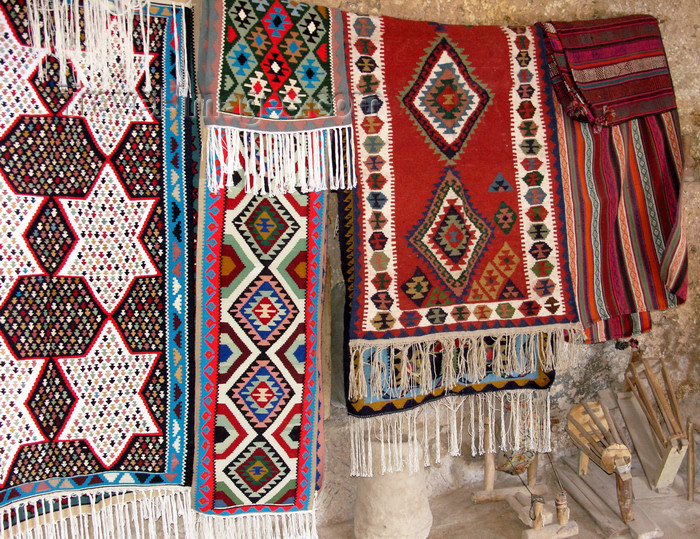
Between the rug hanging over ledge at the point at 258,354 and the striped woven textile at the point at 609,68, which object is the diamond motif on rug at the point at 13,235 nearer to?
the rug hanging over ledge at the point at 258,354

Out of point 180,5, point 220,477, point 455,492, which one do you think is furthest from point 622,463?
point 180,5

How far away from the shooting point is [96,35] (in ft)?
4.50

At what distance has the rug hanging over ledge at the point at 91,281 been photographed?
134 centimetres

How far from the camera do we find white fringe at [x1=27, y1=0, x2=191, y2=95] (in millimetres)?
1316

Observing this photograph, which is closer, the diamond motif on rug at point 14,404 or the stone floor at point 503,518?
the diamond motif on rug at point 14,404

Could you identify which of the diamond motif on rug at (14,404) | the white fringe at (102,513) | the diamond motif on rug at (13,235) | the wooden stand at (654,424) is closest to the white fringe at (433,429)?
the wooden stand at (654,424)

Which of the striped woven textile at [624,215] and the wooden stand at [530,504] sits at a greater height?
the striped woven textile at [624,215]

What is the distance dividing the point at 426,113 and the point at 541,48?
464mm

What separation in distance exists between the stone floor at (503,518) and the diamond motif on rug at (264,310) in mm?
943

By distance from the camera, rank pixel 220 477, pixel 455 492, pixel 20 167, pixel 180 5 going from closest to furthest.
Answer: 1. pixel 20 167
2. pixel 180 5
3. pixel 220 477
4. pixel 455 492

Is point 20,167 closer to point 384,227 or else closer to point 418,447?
point 384,227

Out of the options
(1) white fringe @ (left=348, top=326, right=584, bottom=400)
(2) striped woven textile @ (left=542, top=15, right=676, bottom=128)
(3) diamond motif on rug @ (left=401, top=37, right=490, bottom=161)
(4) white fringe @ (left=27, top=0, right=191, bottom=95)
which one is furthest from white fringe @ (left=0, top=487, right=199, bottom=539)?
(2) striped woven textile @ (left=542, top=15, right=676, bottom=128)

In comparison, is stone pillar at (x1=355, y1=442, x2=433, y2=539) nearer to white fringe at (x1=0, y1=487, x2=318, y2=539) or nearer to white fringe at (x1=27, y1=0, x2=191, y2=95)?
white fringe at (x1=0, y1=487, x2=318, y2=539)

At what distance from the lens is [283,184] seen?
1530mm
